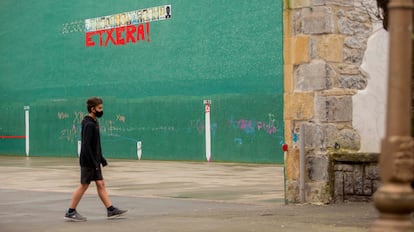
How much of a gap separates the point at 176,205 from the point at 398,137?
9549 millimetres

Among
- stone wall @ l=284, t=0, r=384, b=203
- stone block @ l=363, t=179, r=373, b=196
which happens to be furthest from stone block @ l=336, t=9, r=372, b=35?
stone block @ l=363, t=179, r=373, b=196

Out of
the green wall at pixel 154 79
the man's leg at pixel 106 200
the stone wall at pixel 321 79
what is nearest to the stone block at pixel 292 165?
the stone wall at pixel 321 79

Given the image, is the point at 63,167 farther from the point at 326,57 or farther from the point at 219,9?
the point at 326,57

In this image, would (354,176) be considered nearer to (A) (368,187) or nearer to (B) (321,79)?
(A) (368,187)

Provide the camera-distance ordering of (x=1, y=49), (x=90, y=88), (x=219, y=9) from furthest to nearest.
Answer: (x=1, y=49)
(x=90, y=88)
(x=219, y=9)

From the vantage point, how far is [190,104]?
32.2 meters

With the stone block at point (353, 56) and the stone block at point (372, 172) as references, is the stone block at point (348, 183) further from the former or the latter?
the stone block at point (353, 56)

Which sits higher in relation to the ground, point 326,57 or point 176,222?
point 326,57

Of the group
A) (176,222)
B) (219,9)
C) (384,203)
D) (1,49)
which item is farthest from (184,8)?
(384,203)

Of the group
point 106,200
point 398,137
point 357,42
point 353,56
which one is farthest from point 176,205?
point 398,137

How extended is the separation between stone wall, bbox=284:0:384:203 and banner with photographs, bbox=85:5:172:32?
1928cm

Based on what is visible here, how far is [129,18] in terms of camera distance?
114 feet

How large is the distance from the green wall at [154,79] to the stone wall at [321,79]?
48.1ft

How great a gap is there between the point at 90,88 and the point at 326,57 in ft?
75.8
